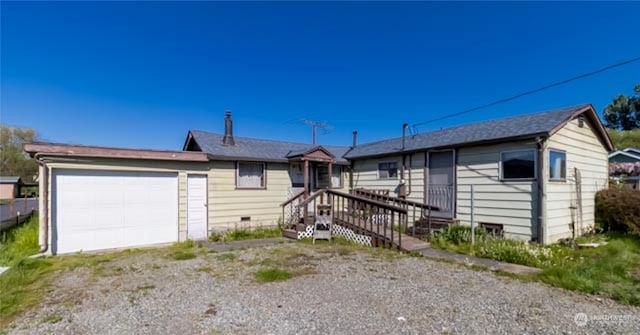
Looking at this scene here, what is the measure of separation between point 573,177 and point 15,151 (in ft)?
163

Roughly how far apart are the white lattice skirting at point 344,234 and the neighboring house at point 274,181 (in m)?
2.08

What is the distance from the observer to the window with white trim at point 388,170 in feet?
37.6

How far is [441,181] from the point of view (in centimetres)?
994

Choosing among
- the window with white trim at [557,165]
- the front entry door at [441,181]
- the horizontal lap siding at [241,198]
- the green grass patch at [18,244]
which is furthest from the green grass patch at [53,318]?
the window with white trim at [557,165]

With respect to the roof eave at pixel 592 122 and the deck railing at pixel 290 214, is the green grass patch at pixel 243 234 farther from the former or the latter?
the roof eave at pixel 592 122

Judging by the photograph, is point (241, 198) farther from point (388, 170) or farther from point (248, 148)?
point (388, 170)

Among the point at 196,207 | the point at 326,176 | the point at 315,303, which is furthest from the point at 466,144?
the point at 196,207

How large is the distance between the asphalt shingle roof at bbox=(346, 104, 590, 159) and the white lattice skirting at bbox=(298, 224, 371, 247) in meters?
3.85

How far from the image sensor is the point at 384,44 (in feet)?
41.6

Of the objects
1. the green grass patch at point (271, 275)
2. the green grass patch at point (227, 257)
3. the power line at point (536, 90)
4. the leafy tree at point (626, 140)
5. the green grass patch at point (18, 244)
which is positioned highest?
the power line at point (536, 90)

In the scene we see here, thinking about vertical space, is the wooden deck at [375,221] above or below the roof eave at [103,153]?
below

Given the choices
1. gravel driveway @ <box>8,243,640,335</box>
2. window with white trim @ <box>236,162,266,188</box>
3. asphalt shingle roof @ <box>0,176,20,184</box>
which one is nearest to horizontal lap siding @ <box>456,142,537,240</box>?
gravel driveway @ <box>8,243,640,335</box>

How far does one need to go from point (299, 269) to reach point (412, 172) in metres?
6.43

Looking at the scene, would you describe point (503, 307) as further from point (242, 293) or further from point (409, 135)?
point (409, 135)
